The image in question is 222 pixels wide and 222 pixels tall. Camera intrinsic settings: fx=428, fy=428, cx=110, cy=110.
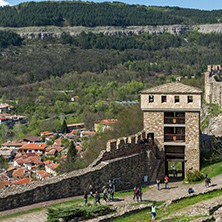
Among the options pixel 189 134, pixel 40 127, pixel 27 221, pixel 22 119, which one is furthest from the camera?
pixel 22 119

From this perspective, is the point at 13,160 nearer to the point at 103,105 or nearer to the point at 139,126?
the point at 103,105

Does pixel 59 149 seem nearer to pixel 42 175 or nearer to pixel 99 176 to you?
pixel 42 175

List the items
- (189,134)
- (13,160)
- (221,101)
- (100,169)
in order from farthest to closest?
(13,160)
(221,101)
(189,134)
(100,169)

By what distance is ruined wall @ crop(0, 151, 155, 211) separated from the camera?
17.8 metres

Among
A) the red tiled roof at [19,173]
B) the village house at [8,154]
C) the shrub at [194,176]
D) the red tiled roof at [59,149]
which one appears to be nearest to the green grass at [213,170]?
the shrub at [194,176]

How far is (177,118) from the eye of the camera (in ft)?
85.9

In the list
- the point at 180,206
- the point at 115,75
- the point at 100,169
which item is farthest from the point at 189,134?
the point at 115,75

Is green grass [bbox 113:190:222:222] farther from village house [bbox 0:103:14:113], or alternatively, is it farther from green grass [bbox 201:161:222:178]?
village house [bbox 0:103:14:113]

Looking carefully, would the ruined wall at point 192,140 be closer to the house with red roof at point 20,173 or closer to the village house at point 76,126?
the house with red roof at point 20,173

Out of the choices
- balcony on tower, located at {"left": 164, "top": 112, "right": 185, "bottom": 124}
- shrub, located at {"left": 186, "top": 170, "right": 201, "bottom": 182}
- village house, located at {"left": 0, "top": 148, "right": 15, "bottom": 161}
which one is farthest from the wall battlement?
village house, located at {"left": 0, "top": 148, "right": 15, "bottom": 161}

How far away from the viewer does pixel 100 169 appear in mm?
21281

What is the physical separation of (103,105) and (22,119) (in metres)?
25.0

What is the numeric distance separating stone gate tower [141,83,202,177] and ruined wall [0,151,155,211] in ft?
6.17

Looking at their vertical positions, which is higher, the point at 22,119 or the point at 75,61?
the point at 75,61
